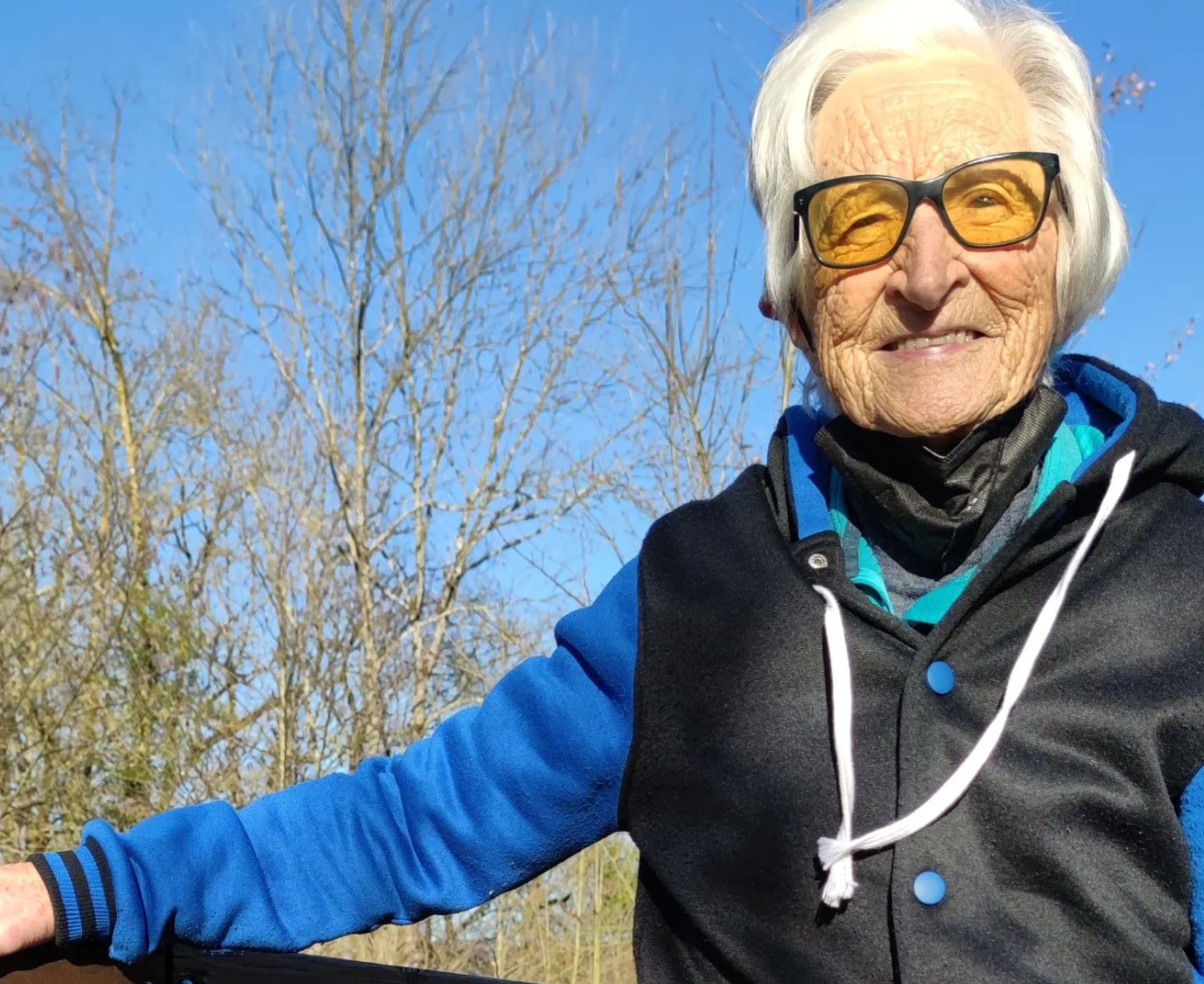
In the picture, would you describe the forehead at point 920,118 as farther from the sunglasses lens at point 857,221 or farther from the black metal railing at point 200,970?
the black metal railing at point 200,970

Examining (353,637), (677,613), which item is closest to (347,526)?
(353,637)

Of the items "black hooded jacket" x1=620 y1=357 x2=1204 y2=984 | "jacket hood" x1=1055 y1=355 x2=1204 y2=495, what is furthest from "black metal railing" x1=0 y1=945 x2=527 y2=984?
"jacket hood" x1=1055 y1=355 x2=1204 y2=495

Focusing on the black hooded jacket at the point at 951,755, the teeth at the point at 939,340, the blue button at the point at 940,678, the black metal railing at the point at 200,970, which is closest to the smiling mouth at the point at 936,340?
the teeth at the point at 939,340

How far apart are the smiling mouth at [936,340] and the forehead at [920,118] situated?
192mm

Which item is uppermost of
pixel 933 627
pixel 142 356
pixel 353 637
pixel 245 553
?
pixel 142 356

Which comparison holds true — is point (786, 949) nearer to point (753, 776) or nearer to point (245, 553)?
point (753, 776)

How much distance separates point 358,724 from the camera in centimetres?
760

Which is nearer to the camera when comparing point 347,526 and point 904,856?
point 904,856

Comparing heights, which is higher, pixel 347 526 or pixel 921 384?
pixel 347 526

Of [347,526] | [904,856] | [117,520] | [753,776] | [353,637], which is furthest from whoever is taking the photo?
[347,526]

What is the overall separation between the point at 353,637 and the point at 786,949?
22.6 ft

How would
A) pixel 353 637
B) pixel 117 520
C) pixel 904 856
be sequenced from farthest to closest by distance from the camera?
pixel 353 637 → pixel 117 520 → pixel 904 856

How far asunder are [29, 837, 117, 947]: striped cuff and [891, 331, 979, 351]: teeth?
1080 millimetres

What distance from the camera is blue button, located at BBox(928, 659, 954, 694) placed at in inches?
51.6
